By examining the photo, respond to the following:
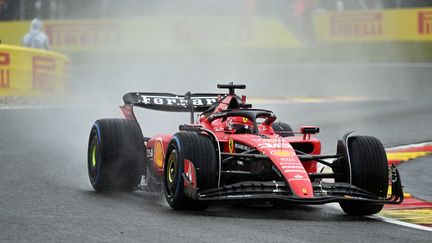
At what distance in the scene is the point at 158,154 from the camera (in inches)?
416

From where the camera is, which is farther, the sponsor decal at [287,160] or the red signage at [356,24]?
the red signage at [356,24]

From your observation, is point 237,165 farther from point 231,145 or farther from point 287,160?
point 287,160

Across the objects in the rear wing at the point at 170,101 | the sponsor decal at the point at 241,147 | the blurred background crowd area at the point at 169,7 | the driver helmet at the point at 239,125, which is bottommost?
the sponsor decal at the point at 241,147

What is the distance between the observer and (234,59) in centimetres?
3070

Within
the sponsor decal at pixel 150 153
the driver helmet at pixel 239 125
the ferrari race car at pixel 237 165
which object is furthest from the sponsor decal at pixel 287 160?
the sponsor decal at pixel 150 153

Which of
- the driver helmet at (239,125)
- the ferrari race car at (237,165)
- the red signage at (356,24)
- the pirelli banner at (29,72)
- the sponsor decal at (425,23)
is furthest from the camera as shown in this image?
the red signage at (356,24)

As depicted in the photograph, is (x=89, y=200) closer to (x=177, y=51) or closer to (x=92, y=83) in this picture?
(x=92, y=83)

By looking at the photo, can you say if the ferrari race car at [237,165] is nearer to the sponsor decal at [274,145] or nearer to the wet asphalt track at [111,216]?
the sponsor decal at [274,145]

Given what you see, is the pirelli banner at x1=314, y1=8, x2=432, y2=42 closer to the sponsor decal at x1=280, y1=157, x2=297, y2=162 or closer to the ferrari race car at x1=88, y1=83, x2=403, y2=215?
the ferrari race car at x1=88, y1=83, x2=403, y2=215

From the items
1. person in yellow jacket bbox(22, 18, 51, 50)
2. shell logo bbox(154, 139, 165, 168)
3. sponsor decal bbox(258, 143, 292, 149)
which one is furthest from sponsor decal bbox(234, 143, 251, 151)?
person in yellow jacket bbox(22, 18, 51, 50)

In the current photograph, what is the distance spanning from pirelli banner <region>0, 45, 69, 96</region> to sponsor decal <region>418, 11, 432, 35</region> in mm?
11274

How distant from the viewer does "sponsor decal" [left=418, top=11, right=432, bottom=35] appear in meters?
29.5

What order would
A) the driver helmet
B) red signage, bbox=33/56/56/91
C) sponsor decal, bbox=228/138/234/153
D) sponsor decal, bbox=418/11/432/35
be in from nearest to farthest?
sponsor decal, bbox=228/138/234/153, the driver helmet, red signage, bbox=33/56/56/91, sponsor decal, bbox=418/11/432/35

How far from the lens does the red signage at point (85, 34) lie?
31688 millimetres
